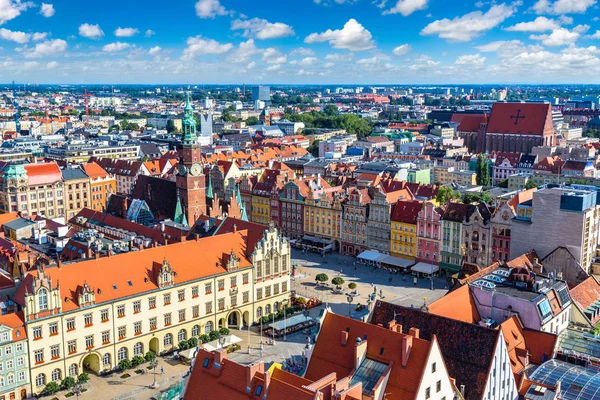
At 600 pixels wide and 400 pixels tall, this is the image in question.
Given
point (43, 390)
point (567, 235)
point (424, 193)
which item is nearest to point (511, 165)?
point (424, 193)

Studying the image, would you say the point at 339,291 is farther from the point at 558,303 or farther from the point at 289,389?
the point at 289,389

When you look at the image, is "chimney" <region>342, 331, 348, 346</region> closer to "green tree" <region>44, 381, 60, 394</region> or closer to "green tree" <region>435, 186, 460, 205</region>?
"green tree" <region>44, 381, 60, 394</region>

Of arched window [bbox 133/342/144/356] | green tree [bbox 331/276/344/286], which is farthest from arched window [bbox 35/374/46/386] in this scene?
green tree [bbox 331/276/344/286]

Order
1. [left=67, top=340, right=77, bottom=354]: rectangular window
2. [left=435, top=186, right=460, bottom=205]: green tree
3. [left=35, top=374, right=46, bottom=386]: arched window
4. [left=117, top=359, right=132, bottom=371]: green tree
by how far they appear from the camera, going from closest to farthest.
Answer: [left=35, top=374, right=46, bottom=386]: arched window, [left=67, top=340, right=77, bottom=354]: rectangular window, [left=117, top=359, right=132, bottom=371]: green tree, [left=435, top=186, right=460, bottom=205]: green tree

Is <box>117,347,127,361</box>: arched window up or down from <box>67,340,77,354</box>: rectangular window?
down

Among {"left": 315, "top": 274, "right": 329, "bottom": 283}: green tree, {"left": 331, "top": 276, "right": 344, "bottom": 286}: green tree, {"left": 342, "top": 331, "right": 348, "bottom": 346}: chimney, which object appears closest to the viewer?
{"left": 342, "top": 331, "right": 348, "bottom": 346}: chimney

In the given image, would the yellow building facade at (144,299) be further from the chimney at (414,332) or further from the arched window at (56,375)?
the chimney at (414,332)

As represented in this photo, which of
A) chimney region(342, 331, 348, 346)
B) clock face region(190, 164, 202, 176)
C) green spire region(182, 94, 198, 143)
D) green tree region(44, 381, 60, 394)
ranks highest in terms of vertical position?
green spire region(182, 94, 198, 143)

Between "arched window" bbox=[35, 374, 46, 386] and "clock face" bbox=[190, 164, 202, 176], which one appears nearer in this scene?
"arched window" bbox=[35, 374, 46, 386]
